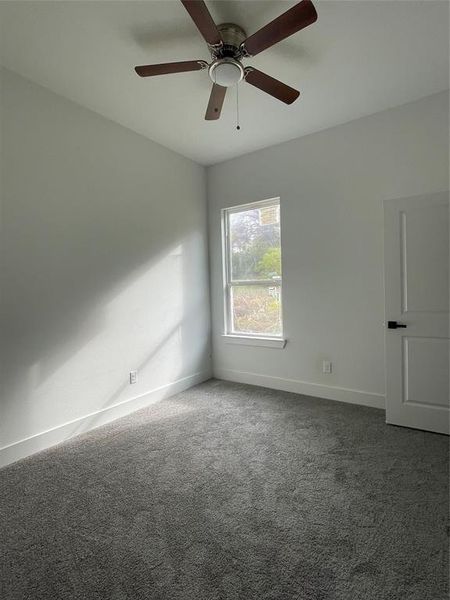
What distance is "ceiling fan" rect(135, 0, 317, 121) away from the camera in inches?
63.1

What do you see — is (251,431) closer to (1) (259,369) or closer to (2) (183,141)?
(1) (259,369)

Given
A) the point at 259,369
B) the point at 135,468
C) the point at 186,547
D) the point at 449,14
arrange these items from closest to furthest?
1. the point at 186,547
2. the point at 449,14
3. the point at 135,468
4. the point at 259,369

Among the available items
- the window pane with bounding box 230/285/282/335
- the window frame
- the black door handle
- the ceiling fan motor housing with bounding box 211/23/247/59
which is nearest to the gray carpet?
the black door handle

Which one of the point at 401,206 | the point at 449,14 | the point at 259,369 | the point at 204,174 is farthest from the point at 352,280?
the point at 204,174

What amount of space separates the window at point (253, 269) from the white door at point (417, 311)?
1.32 m

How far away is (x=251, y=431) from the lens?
279 cm

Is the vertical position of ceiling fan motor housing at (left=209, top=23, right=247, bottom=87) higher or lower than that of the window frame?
higher

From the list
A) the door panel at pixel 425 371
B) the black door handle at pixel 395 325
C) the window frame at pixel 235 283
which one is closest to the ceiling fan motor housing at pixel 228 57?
the window frame at pixel 235 283

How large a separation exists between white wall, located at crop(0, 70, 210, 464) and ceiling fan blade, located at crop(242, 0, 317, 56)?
1803 millimetres

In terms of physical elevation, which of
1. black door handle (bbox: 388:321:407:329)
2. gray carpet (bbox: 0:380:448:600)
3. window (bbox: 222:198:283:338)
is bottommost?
gray carpet (bbox: 0:380:448:600)

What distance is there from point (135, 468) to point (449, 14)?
11.7 ft

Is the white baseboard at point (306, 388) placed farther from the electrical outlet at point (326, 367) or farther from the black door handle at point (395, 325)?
the black door handle at point (395, 325)

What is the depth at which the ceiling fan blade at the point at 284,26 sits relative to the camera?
1545mm

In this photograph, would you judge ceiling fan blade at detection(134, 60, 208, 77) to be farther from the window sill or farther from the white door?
the window sill
